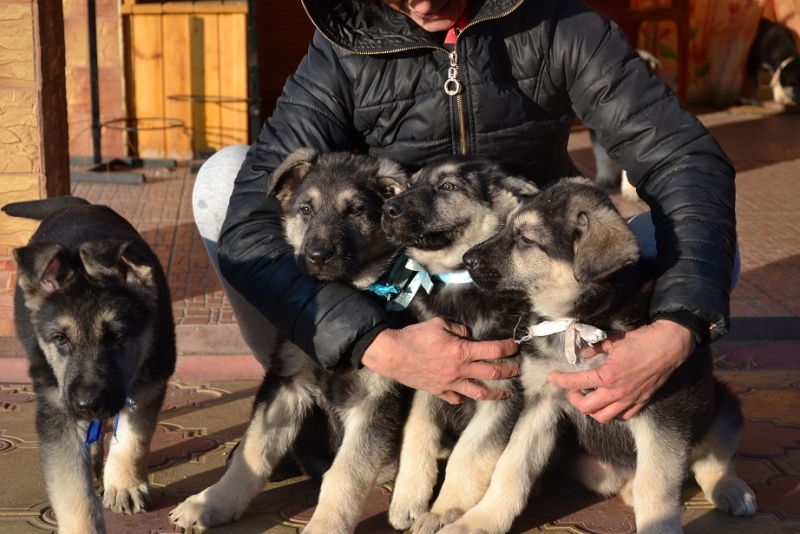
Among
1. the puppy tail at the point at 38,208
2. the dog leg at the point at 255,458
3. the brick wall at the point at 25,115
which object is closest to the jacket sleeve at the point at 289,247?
the dog leg at the point at 255,458

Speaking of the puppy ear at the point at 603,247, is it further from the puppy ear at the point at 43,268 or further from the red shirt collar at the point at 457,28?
the puppy ear at the point at 43,268

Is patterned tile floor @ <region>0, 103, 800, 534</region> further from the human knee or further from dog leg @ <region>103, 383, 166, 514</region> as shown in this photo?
the human knee

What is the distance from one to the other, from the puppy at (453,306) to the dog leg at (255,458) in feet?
1.41

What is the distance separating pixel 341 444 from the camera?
12.4ft

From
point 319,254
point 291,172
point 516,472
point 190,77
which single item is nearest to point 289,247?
point 319,254

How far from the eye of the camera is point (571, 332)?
11.2ft

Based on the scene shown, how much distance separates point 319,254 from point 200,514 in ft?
3.29

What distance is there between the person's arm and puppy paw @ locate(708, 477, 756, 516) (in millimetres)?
629

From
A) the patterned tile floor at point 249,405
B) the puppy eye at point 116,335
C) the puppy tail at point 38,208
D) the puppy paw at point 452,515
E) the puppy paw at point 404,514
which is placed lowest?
the patterned tile floor at point 249,405

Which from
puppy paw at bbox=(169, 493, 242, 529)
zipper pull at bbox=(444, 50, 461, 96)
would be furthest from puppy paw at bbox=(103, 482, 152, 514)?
zipper pull at bbox=(444, 50, 461, 96)

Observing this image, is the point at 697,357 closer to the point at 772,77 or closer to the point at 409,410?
the point at 409,410

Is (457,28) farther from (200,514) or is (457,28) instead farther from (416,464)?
(200,514)

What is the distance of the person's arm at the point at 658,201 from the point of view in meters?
3.31

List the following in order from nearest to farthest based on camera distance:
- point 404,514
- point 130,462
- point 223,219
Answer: point 404,514, point 130,462, point 223,219
